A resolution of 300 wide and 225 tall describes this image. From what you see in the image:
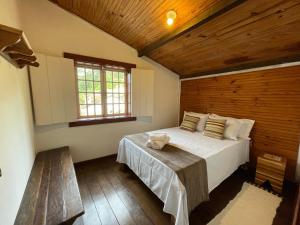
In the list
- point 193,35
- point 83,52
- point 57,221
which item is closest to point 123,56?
point 83,52

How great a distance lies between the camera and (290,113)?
2.14 metres

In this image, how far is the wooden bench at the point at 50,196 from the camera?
1132mm

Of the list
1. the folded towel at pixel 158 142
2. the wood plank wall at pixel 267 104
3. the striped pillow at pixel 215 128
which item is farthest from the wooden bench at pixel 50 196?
the wood plank wall at pixel 267 104

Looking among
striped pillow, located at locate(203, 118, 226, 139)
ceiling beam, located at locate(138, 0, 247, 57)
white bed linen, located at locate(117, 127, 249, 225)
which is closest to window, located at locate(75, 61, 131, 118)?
white bed linen, located at locate(117, 127, 249, 225)

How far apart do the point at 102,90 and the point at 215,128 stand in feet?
7.58

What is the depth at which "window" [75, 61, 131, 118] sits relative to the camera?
2.71 metres

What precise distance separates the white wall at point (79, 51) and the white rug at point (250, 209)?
2208 mm

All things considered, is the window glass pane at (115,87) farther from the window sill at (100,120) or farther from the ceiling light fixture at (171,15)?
the ceiling light fixture at (171,15)

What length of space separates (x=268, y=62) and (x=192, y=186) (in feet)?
7.54

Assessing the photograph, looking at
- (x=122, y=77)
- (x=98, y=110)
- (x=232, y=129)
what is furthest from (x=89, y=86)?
(x=232, y=129)

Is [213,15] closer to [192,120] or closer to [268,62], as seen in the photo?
[268,62]

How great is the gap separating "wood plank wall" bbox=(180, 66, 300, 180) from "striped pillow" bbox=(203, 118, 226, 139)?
0.44 m

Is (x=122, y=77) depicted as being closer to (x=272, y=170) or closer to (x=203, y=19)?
(x=203, y=19)

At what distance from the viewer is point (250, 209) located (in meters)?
1.72
